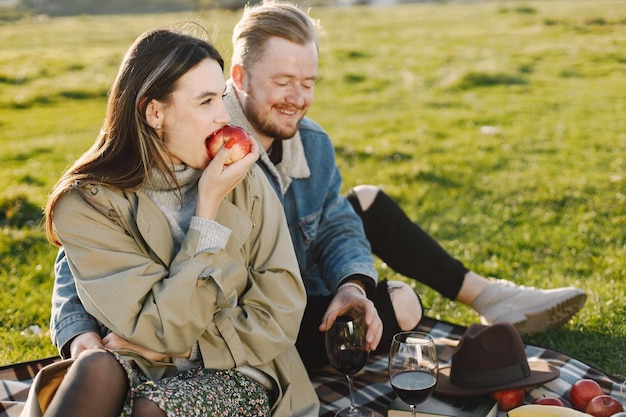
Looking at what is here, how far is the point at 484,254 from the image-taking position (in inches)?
291

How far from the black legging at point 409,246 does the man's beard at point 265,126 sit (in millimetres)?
918

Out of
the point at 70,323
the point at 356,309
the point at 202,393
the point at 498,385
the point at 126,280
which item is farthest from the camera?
the point at 356,309

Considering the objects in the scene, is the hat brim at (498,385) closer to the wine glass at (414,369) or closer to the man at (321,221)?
→ the man at (321,221)

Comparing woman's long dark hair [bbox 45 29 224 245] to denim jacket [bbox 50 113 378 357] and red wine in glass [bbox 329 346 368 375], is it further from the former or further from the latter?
red wine in glass [bbox 329 346 368 375]

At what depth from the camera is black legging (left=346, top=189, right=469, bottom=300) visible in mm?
5629

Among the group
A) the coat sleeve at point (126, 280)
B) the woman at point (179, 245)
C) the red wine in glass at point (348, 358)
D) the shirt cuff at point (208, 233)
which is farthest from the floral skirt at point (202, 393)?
the shirt cuff at point (208, 233)

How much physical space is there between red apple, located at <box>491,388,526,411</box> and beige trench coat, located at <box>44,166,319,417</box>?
3.54ft

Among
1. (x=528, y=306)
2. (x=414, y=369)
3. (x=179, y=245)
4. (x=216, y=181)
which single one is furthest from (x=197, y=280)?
(x=528, y=306)

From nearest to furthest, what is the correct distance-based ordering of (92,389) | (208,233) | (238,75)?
(92,389) → (208,233) → (238,75)

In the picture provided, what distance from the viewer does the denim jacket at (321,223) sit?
16.3ft

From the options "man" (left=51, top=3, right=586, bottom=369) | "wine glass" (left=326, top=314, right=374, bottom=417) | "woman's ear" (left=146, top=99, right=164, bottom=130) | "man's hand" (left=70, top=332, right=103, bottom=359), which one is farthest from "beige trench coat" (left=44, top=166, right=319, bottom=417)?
"man" (left=51, top=3, right=586, bottom=369)

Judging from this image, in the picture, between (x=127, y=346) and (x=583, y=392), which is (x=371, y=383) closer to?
(x=583, y=392)

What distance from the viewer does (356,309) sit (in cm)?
446

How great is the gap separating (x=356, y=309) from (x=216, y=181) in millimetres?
1233
